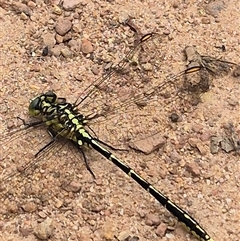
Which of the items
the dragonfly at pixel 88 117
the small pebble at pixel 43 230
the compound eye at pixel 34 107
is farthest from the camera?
the compound eye at pixel 34 107

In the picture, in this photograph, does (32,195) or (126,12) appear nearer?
(32,195)

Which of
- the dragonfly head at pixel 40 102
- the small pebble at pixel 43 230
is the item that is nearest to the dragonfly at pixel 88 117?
the dragonfly head at pixel 40 102

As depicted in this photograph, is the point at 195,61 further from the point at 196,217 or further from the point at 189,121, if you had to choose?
the point at 196,217

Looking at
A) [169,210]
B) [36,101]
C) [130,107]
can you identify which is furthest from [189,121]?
[36,101]

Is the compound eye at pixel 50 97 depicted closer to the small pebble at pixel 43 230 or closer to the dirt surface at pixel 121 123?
the dirt surface at pixel 121 123

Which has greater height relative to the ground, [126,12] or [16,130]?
[126,12]

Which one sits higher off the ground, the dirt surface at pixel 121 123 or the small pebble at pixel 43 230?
the dirt surface at pixel 121 123

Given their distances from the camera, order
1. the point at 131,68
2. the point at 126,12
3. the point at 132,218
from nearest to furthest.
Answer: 1. the point at 132,218
2. the point at 131,68
3. the point at 126,12

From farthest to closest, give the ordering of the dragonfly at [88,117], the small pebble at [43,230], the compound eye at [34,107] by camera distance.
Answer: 1. the compound eye at [34,107]
2. the dragonfly at [88,117]
3. the small pebble at [43,230]
